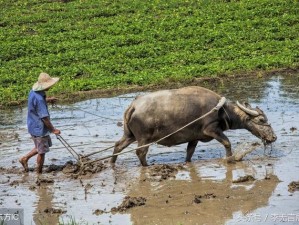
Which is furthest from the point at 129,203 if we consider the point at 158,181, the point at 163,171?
the point at 163,171

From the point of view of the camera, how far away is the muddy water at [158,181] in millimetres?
9172

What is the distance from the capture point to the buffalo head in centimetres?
1185

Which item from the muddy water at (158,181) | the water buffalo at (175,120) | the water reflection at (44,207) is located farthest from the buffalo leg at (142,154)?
the water reflection at (44,207)

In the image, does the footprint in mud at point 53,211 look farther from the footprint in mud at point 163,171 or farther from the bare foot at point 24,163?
the bare foot at point 24,163

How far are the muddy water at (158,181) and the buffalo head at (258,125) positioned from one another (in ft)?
0.84

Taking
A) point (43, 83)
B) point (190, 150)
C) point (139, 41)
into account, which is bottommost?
point (139, 41)

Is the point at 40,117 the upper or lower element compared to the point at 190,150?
upper

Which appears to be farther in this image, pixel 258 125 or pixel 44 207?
pixel 258 125

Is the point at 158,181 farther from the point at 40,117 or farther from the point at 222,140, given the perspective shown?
the point at 40,117

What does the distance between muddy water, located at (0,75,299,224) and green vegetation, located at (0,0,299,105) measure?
243 cm

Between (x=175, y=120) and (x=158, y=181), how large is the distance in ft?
4.20

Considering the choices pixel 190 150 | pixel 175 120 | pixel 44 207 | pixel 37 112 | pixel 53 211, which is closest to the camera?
pixel 53 211

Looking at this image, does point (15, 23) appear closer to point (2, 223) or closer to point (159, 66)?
point (159, 66)

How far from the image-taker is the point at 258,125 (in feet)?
39.2
